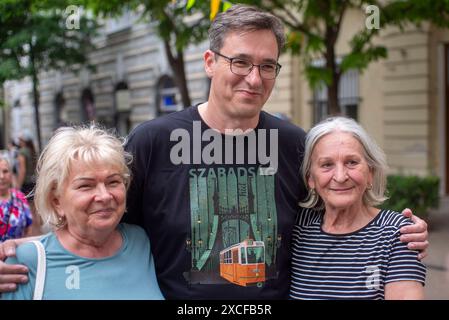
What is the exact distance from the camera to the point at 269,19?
2014 mm

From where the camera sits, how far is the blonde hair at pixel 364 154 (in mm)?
2014

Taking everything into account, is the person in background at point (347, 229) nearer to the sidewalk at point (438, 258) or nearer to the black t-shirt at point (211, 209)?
the black t-shirt at point (211, 209)

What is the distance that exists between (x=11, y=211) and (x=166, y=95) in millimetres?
11118

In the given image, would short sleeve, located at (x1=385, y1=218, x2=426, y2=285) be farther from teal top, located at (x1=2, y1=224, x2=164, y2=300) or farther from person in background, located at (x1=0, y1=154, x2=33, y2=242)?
person in background, located at (x1=0, y1=154, x2=33, y2=242)

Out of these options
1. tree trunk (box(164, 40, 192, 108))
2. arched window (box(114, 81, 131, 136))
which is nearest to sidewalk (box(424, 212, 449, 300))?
tree trunk (box(164, 40, 192, 108))

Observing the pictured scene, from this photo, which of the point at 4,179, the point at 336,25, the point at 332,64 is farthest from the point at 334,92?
the point at 4,179

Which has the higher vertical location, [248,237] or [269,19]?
[269,19]

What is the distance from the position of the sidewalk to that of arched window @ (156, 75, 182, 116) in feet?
26.1

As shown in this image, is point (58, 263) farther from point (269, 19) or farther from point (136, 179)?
point (269, 19)

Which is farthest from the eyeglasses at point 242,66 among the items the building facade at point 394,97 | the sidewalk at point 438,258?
the building facade at point 394,97

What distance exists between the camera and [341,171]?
1959mm

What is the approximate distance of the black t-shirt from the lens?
1.98 m
